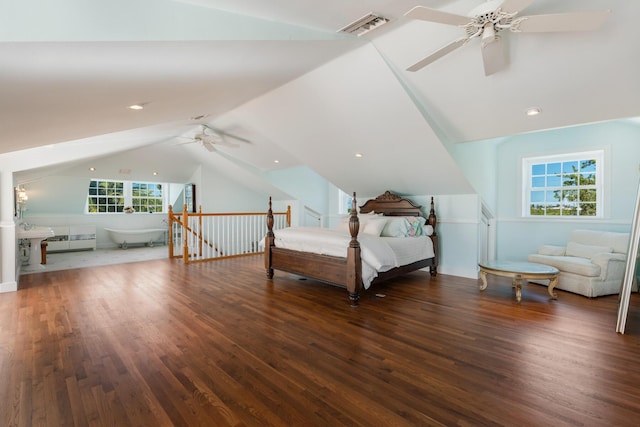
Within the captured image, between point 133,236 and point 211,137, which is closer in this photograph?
point 211,137

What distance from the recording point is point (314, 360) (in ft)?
7.82

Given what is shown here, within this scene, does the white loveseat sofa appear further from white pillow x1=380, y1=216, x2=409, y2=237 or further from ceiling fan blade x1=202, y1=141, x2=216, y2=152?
ceiling fan blade x1=202, y1=141, x2=216, y2=152

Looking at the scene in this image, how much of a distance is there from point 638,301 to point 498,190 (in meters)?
2.68

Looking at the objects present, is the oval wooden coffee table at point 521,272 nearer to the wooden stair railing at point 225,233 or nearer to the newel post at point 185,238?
the wooden stair railing at point 225,233

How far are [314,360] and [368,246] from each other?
5.88 feet

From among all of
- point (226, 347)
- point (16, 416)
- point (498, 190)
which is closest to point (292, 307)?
point (226, 347)

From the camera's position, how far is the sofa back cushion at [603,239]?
4.20 m

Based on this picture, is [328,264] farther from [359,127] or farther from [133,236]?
[133,236]

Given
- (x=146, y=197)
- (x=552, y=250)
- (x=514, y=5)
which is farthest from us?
(x=146, y=197)

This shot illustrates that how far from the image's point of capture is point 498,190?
5.95 m

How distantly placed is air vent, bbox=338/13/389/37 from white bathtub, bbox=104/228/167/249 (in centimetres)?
839

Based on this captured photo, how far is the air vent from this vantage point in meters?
2.54

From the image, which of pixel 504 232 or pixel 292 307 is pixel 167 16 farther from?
pixel 504 232

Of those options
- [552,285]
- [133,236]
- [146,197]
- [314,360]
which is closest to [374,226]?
[552,285]
